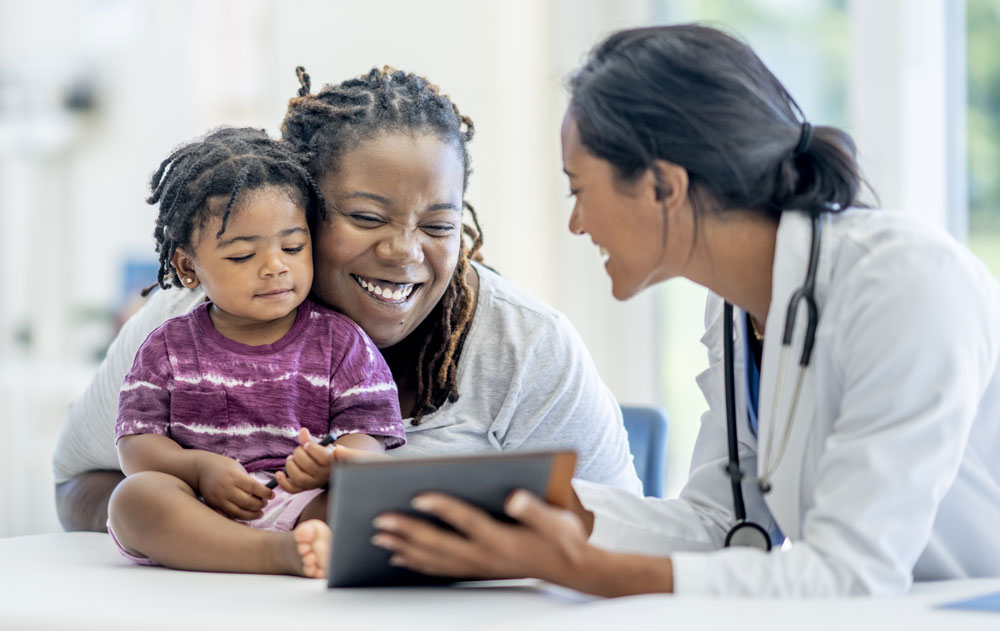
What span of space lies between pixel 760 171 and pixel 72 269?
3.26 meters

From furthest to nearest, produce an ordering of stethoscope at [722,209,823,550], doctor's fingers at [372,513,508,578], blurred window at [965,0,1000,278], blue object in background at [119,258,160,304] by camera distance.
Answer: blue object in background at [119,258,160,304] < blurred window at [965,0,1000,278] < stethoscope at [722,209,823,550] < doctor's fingers at [372,513,508,578]

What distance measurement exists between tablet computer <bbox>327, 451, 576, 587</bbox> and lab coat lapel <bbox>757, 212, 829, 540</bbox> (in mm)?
293

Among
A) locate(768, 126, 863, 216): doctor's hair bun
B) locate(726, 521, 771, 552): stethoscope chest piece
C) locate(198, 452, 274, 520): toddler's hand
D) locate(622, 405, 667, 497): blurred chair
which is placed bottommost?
locate(622, 405, 667, 497): blurred chair

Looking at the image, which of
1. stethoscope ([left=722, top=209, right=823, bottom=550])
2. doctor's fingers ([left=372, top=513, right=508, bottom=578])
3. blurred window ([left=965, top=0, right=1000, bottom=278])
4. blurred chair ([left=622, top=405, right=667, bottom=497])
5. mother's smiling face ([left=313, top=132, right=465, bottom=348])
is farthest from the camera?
blurred window ([left=965, top=0, right=1000, bottom=278])

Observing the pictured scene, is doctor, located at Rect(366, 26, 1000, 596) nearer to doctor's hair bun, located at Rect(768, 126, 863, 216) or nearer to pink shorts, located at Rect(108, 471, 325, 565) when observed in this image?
doctor's hair bun, located at Rect(768, 126, 863, 216)

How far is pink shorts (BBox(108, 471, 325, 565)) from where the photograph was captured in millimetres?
1386

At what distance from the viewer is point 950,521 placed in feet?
3.98

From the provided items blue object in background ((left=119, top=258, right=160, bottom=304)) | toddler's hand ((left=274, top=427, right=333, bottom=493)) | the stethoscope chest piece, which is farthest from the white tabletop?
blue object in background ((left=119, top=258, right=160, bottom=304))

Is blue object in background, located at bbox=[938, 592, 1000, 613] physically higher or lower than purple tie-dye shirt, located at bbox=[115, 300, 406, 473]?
lower

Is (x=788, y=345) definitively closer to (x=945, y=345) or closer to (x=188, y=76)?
(x=945, y=345)

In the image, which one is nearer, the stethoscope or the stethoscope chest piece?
the stethoscope

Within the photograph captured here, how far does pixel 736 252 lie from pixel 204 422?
2.37 ft

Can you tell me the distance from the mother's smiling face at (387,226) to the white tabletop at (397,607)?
485 millimetres

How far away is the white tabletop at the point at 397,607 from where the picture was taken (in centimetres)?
95
